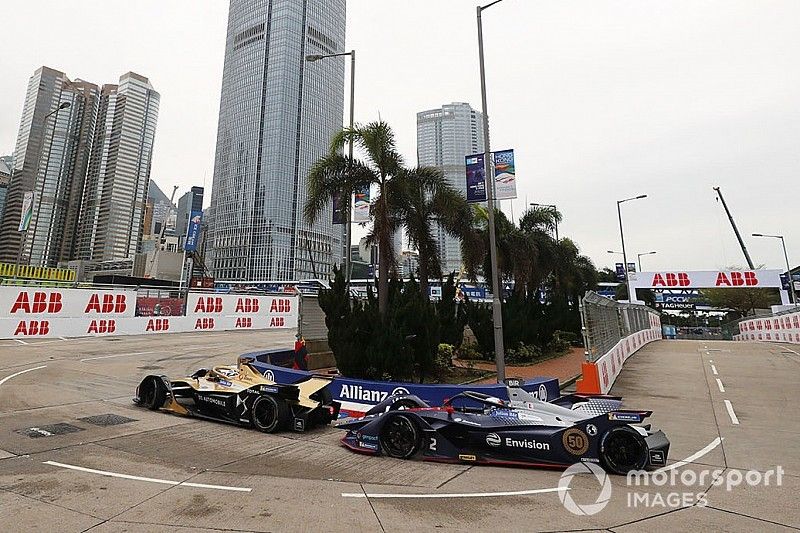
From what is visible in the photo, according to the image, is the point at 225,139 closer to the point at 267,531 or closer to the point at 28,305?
the point at 28,305

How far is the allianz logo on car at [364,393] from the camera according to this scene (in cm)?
937

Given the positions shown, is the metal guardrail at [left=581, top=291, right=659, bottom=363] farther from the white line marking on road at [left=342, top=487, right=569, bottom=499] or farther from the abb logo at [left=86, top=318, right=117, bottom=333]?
the abb logo at [left=86, top=318, right=117, bottom=333]

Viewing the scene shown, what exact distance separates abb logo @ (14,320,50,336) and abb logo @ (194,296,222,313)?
9.07 meters

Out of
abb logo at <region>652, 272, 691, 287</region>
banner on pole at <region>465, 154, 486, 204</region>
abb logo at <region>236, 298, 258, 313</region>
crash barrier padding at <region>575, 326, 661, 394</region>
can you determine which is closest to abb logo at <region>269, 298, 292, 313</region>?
abb logo at <region>236, 298, 258, 313</region>

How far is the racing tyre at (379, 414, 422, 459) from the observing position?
6.57 m

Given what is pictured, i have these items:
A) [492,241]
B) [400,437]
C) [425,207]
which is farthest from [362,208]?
[400,437]

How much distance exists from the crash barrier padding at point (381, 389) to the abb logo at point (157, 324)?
20.9m

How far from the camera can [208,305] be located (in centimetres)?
Answer: 3250

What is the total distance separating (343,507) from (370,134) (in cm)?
1210

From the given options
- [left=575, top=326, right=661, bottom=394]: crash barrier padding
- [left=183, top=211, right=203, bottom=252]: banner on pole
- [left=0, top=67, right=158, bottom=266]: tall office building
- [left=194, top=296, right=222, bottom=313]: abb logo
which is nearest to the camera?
[left=575, top=326, right=661, bottom=394]: crash barrier padding

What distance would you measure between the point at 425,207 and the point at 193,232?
31.2 metres

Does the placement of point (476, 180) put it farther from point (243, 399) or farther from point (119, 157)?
point (119, 157)

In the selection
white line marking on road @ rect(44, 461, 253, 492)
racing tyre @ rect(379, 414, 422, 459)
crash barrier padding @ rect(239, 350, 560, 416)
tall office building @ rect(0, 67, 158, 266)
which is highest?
tall office building @ rect(0, 67, 158, 266)

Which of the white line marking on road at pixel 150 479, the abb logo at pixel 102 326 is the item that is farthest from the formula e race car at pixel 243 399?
the abb logo at pixel 102 326
